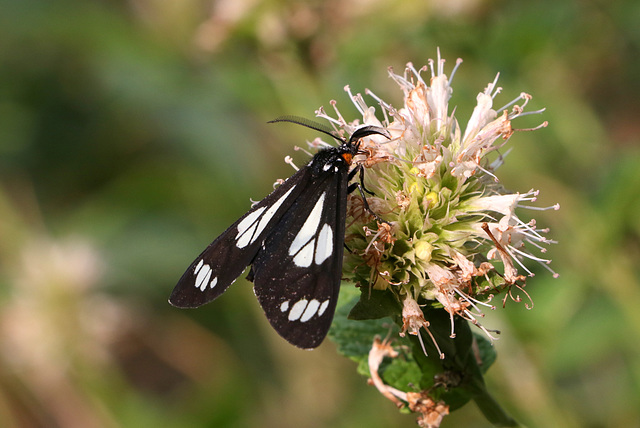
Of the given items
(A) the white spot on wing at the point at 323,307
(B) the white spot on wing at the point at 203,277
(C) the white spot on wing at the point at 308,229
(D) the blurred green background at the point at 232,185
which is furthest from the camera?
(D) the blurred green background at the point at 232,185

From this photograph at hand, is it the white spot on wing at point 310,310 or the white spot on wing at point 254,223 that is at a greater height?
the white spot on wing at point 254,223

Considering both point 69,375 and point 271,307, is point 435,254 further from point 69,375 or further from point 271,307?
point 69,375

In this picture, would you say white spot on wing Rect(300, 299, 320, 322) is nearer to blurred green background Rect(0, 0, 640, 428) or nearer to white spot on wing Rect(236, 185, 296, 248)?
white spot on wing Rect(236, 185, 296, 248)

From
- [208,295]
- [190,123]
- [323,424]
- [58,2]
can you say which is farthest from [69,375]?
[58,2]

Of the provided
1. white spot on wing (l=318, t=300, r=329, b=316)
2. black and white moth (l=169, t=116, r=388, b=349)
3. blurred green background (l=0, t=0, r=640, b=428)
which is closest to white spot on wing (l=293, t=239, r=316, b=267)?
black and white moth (l=169, t=116, r=388, b=349)

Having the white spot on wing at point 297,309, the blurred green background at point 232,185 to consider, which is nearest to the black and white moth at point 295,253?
the white spot on wing at point 297,309

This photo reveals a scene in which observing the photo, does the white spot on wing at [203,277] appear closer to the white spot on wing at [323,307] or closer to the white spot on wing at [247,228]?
the white spot on wing at [247,228]
